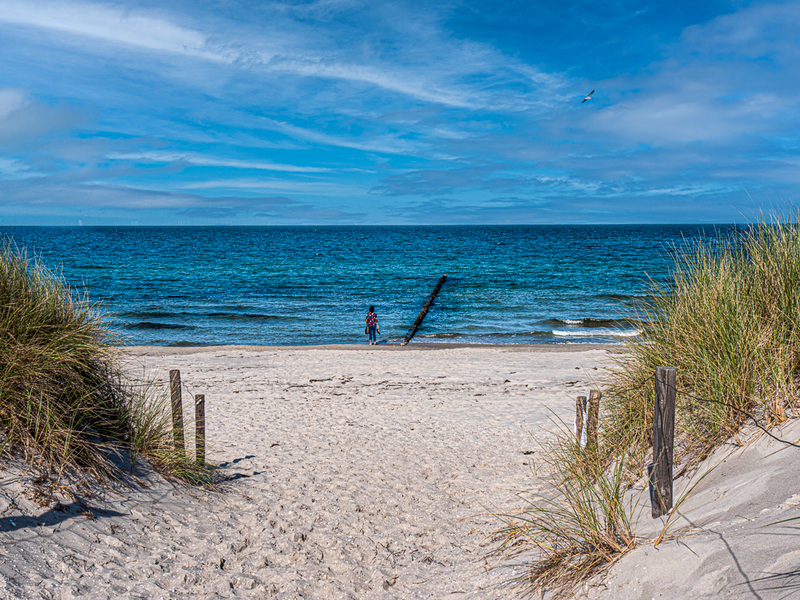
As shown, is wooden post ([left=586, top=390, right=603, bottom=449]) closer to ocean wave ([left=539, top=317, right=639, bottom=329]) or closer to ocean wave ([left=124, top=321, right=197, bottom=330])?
ocean wave ([left=539, top=317, right=639, bottom=329])

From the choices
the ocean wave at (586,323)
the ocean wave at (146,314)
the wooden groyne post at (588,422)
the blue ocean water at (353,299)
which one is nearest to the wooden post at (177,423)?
the blue ocean water at (353,299)

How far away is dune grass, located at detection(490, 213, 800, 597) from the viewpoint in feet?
12.6

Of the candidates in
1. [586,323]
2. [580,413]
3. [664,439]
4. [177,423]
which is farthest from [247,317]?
[664,439]

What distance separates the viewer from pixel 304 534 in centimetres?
560

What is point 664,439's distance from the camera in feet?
13.2

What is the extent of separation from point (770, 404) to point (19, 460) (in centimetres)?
658

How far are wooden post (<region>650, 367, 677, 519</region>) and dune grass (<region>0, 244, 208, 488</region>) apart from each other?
4860 mm

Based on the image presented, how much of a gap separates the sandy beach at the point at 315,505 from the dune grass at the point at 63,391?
13.5 inches

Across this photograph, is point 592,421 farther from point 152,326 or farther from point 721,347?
point 152,326

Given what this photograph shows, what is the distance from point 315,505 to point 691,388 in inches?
172

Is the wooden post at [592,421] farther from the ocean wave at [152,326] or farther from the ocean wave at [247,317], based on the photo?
the ocean wave at [152,326]

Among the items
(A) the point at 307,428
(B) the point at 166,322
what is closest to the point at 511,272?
(B) the point at 166,322

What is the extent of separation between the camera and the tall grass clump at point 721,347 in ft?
15.2

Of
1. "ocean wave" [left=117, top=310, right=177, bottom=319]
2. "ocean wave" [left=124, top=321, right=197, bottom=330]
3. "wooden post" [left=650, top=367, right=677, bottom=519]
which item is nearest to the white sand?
"wooden post" [left=650, top=367, right=677, bottom=519]
